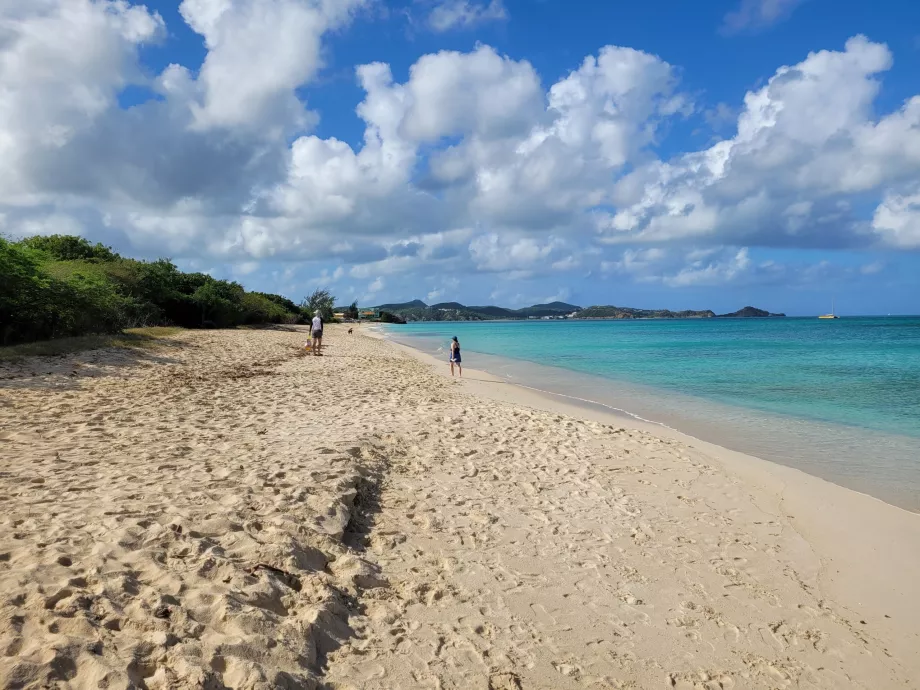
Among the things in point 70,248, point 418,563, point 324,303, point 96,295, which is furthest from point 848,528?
point 324,303

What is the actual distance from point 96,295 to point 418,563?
1977cm

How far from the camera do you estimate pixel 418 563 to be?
4910mm

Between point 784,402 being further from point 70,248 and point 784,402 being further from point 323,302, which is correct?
point 323,302

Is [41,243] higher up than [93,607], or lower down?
higher up

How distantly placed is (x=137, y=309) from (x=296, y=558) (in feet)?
97.4

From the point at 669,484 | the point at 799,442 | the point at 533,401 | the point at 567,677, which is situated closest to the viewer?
the point at 567,677

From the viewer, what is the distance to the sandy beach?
11.1ft

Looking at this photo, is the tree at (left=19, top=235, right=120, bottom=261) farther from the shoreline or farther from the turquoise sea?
the shoreline

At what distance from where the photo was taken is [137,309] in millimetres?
29359

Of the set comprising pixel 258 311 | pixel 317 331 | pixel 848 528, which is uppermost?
pixel 258 311

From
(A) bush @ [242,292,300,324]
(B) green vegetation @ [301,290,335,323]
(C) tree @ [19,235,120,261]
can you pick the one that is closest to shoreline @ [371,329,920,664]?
(C) tree @ [19,235,120,261]

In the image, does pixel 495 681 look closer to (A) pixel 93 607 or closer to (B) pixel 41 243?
(A) pixel 93 607

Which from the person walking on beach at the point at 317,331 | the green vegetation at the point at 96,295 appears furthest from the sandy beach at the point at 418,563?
the person walking on beach at the point at 317,331

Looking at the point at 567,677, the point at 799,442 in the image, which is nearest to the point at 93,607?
the point at 567,677
